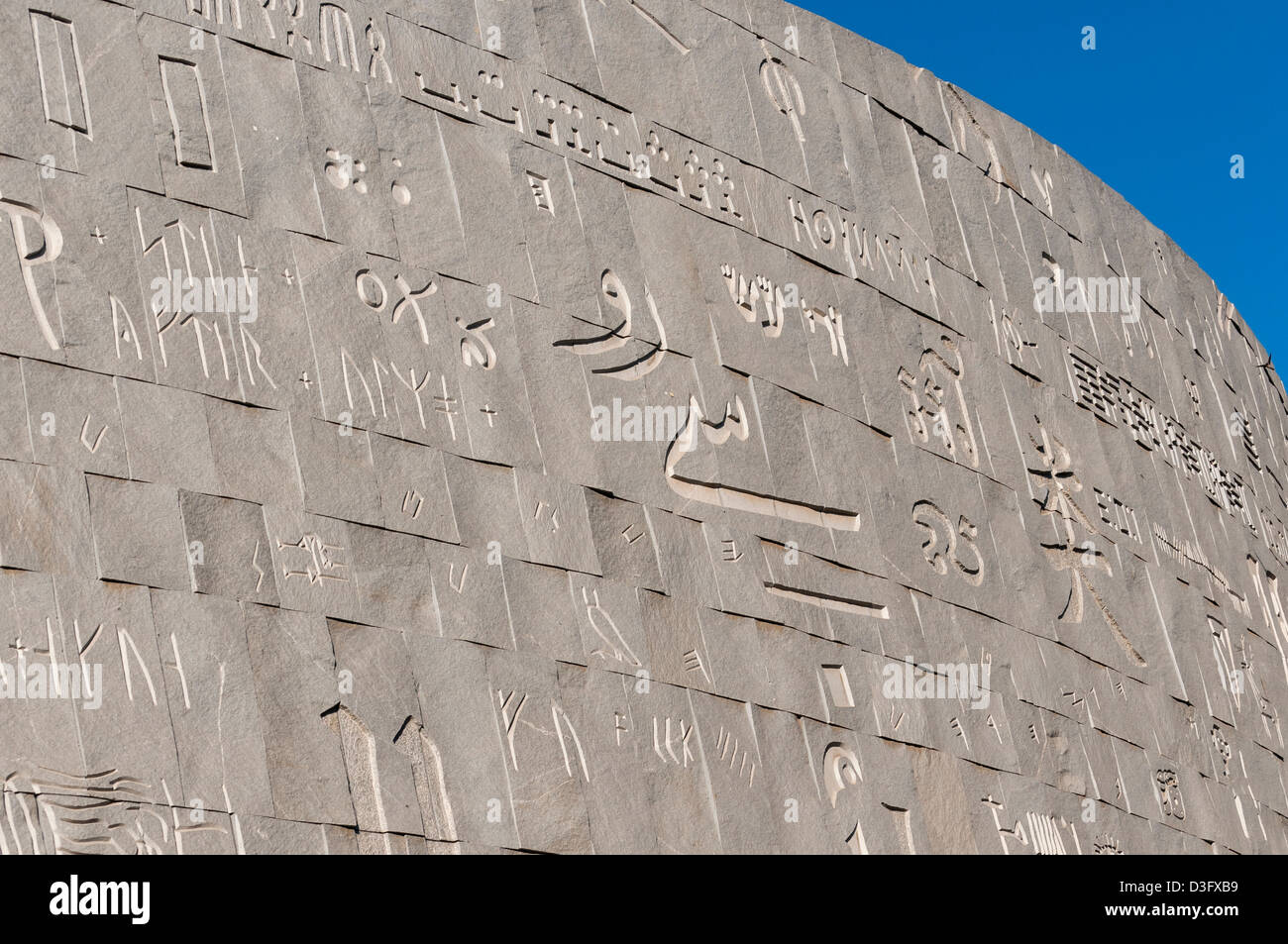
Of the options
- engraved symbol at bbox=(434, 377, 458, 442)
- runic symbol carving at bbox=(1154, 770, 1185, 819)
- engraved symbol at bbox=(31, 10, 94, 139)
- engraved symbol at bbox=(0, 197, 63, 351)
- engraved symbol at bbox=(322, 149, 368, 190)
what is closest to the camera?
engraved symbol at bbox=(0, 197, 63, 351)

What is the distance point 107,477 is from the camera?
211 inches

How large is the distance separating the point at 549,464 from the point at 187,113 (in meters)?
1.93

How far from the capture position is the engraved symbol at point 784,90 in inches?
340

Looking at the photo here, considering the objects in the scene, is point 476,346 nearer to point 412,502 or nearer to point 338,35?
point 412,502

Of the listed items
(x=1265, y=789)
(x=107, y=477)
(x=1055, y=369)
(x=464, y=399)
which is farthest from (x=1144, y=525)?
(x=107, y=477)

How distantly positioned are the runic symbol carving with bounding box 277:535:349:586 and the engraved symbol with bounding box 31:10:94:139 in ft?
5.48

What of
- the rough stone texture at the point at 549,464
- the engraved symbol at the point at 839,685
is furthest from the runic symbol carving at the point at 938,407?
the engraved symbol at the point at 839,685

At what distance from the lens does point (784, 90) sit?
870cm

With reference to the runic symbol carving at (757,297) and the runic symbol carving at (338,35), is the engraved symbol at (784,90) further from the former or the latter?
the runic symbol carving at (338,35)

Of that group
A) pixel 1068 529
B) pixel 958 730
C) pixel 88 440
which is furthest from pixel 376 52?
pixel 1068 529

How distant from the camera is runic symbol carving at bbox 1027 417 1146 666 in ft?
30.1

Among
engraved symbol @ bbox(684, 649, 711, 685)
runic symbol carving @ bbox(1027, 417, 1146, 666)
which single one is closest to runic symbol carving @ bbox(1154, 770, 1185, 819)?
→ runic symbol carving @ bbox(1027, 417, 1146, 666)

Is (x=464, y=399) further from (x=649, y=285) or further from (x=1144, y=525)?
(x=1144, y=525)
